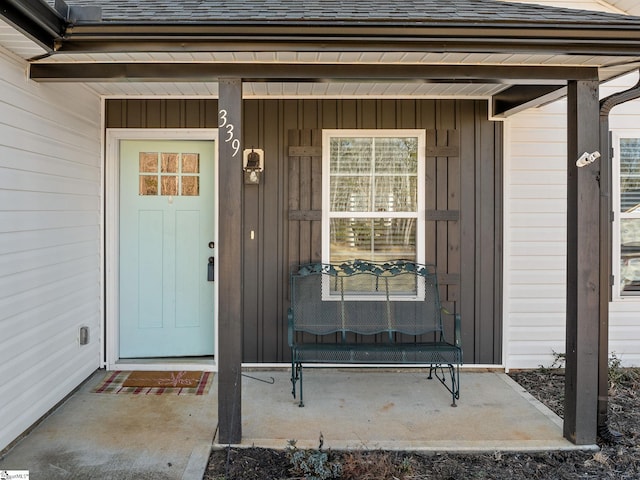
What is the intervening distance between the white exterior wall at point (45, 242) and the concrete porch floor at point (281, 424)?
245 millimetres

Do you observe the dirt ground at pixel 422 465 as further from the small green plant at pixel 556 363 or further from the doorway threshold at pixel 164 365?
the doorway threshold at pixel 164 365

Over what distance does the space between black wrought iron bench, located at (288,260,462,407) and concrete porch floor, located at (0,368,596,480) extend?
1.05 ft

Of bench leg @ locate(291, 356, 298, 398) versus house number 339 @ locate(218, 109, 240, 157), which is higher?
house number 339 @ locate(218, 109, 240, 157)

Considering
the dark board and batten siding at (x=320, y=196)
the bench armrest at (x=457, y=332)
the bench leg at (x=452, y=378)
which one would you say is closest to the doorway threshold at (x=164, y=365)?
the dark board and batten siding at (x=320, y=196)

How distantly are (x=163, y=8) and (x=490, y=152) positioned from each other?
8.99 feet

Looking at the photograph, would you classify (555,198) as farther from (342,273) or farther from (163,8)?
(163,8)

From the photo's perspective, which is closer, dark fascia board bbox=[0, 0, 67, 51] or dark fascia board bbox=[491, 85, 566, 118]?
dark fascia board bbox=[0, 0, 67, 51]

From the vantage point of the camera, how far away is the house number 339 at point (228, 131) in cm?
276

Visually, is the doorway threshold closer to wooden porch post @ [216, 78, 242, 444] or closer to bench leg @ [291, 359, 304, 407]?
bench leg @ [291, 359, 304, 407]

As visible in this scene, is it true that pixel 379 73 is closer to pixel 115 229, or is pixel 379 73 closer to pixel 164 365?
pixel 115 229

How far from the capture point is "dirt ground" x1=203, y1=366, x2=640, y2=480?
2.57 metres

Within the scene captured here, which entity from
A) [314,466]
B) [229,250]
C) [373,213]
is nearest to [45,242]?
[229,250]

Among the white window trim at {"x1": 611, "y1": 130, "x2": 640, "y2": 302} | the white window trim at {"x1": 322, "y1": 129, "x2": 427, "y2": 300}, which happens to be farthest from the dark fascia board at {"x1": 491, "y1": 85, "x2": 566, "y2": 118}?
the white window trim at {"x1": 611, "y1": 130, "x2": 640, "y2": 302}

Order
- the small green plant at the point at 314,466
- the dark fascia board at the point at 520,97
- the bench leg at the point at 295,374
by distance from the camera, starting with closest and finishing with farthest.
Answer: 1. the small green plant at the point at 314,466
2. the dark fascia board at the point at 520,97
3. the bench leg at the point at 295,374
